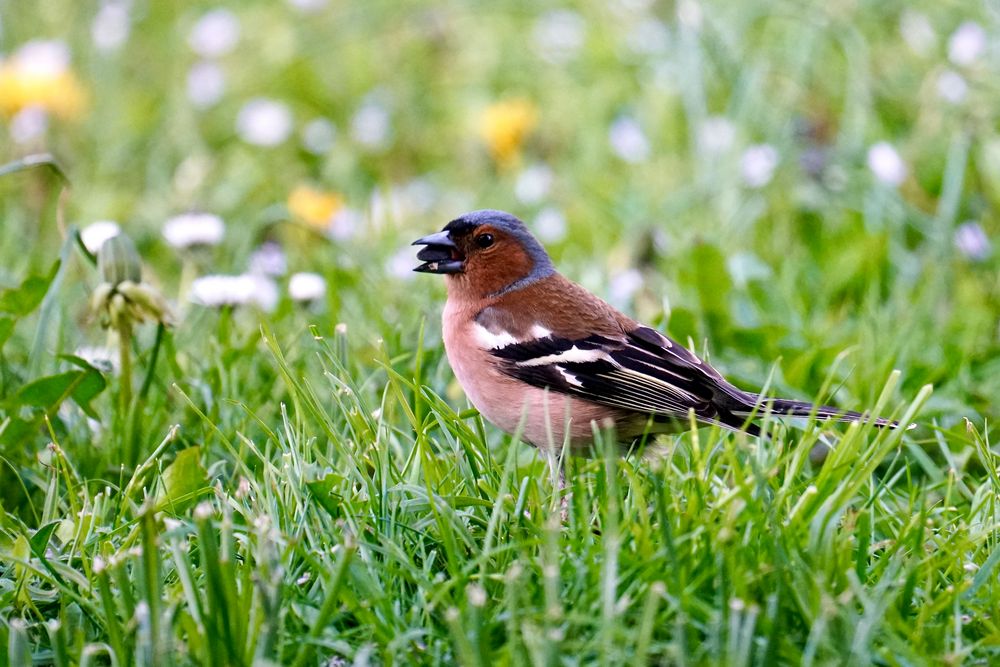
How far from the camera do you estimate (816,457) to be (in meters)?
3.88

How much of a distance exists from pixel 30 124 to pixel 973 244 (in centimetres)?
476

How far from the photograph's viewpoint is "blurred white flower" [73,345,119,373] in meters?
3.62

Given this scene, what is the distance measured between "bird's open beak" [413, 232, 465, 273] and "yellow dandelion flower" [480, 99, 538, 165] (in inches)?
119

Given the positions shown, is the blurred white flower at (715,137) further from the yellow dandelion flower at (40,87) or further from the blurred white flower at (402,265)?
the yellow dandelion flower at (40,87)

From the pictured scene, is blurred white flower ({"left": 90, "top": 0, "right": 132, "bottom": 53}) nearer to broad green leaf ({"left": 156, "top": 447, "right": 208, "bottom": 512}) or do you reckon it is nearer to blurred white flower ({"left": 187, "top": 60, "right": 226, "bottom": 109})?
blurred white flower ({"left": 187, "top": 60, "right": 226, "bottom": 109})

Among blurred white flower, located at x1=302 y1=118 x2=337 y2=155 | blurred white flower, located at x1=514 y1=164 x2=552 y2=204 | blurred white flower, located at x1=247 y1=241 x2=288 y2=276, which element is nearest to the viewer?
blurred white flower, located at x1=247 y1=241 x2=288 y2=276

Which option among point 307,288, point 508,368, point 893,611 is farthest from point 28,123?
point 893,611

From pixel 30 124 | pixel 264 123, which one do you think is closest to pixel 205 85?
pixel 264 123

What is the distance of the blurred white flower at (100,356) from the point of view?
3.62 metres

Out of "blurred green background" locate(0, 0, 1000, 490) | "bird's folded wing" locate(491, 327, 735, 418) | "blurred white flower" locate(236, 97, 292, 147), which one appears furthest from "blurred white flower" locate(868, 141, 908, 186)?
"blurred white flower" locate(236, 97, 292, 147)

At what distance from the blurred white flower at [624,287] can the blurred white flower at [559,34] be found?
2.98m

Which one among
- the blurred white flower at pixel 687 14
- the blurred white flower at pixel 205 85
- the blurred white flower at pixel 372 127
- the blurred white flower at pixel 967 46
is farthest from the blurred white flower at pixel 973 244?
the blurred white flower at pixel 205 85

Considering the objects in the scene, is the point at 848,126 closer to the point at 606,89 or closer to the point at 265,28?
the point at 606,89

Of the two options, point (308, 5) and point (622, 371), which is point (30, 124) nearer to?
point (308, 5)
